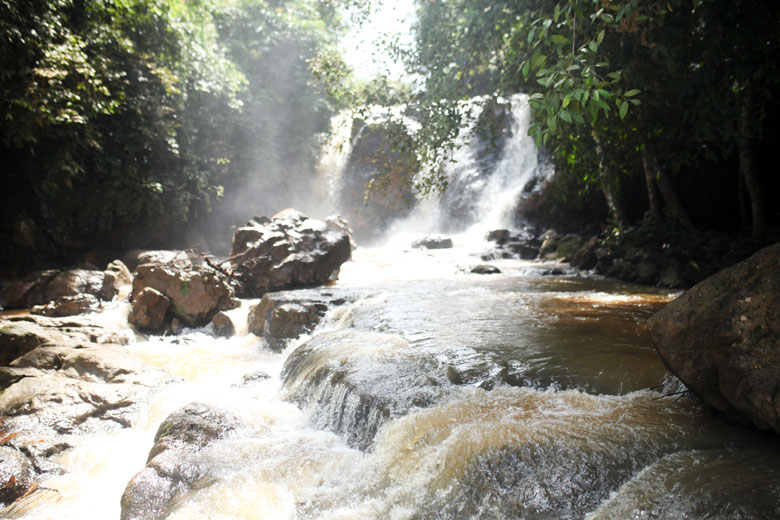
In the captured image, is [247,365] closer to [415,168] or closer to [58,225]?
[415,168]

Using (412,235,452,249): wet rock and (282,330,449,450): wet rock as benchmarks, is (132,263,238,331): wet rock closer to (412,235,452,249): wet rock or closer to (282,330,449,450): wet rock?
(282,330,449,450): wet rock

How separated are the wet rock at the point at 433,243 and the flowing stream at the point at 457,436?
27.9 ft

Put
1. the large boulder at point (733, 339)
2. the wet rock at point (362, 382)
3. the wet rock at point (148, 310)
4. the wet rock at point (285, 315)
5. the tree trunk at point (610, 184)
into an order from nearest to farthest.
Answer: the large boulder at point (733, 339), the wet rock at point (362, 382), the wet rock at point (285, 315), the wet rock at point (148, 310), the tree trunk at point (610, 184)

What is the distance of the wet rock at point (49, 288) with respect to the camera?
7875 mm

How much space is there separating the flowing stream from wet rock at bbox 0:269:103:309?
3384mm

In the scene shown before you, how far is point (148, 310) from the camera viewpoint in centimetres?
679

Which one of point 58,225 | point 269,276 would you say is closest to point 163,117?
point 58,225

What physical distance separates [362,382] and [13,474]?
2.45m

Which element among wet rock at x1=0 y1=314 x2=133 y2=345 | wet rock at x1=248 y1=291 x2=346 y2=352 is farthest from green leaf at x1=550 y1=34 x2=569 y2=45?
wet rock at x1=0 y1=314 x2=133 y2=345

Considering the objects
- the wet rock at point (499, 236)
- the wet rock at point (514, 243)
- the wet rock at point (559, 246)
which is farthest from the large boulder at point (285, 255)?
the wet rock at point (499, 236)

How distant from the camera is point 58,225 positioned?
34.3ft

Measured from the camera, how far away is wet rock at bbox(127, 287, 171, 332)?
678 centimetres

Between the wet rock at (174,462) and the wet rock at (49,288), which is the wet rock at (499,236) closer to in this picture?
the wet rock at (49,288)

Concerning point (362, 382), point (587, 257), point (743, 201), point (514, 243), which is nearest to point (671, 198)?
point (743, 201)
